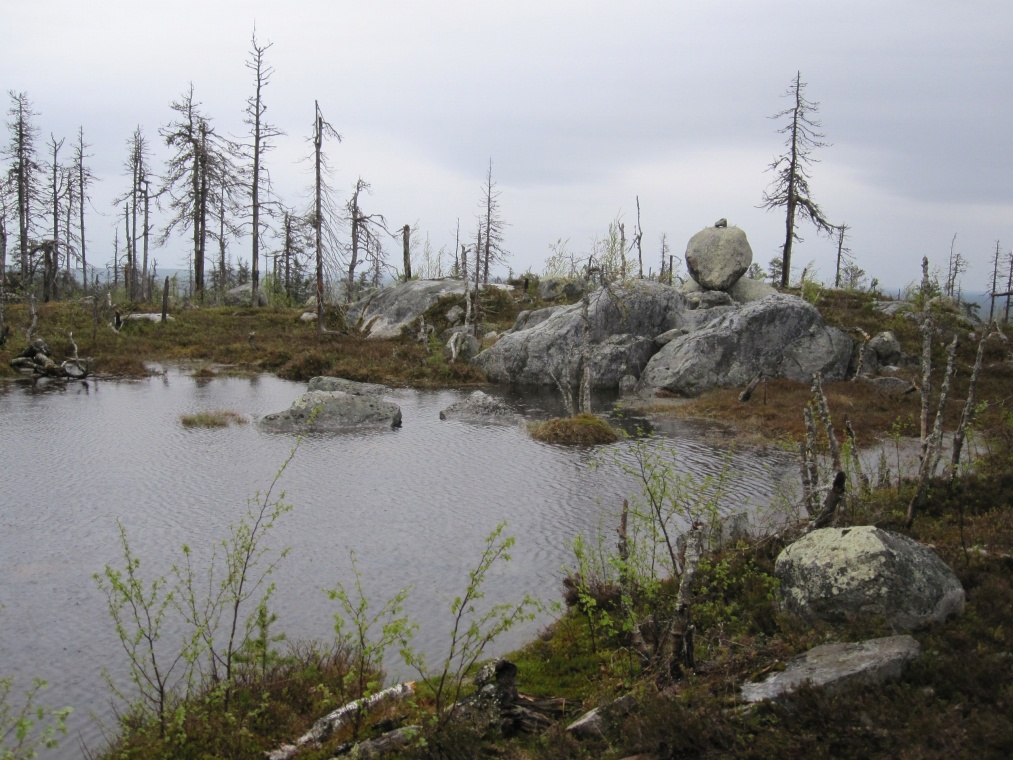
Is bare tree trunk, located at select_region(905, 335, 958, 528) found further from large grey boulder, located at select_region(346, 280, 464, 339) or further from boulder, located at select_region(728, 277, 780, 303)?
large grey boulder, located at select_region(346, 280, 464, 339)

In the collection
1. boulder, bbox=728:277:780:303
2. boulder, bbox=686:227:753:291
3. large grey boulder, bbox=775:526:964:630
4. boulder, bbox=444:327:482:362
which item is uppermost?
boulder, bbox=686:227:753:291

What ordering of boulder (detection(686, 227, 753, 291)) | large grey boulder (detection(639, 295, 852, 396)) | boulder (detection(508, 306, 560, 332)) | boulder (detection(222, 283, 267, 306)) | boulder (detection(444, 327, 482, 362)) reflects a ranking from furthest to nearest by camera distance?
boulder (detection(222, 283, 267, 306)) < boulder (detection(686, 227, 753, 291)) < boulder (detection(508, 306, 560, 332)) < boulder (detection(444, 327, 482, 362)) < large grey boulder (detection(639, 295, 852, 396))

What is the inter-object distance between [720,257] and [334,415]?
25208 mm

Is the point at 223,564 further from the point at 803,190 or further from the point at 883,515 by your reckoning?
the point at 803,190

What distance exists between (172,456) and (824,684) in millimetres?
17964

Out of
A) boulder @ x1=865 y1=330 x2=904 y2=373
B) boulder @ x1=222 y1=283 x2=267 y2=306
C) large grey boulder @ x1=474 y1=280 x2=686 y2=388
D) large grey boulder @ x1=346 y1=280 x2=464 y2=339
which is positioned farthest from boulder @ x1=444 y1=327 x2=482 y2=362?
boulder @ x1=222 y1=283 x2=267 y2=306

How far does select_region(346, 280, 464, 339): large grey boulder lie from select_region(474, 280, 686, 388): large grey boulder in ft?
37.7

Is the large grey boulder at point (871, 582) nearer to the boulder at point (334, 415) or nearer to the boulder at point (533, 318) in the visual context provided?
the boulder at point (334, 415)

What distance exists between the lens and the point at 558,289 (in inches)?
2067

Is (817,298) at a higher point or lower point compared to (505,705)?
higher

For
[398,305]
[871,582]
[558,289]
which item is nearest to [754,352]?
[558,289]

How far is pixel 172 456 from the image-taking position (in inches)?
795

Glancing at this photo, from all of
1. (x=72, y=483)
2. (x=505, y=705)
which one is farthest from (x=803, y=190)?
(x=505, y=705)

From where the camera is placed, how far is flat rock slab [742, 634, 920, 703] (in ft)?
21.2
